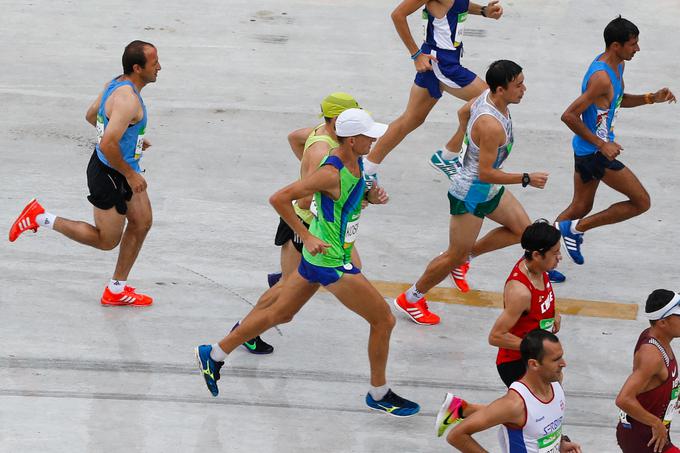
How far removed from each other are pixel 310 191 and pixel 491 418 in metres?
1.78

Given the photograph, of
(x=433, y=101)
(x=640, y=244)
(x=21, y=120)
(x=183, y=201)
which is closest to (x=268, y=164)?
(x=183, y=201)

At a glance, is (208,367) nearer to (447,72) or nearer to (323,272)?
(323,272)

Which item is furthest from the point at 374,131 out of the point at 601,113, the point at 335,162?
the point at 601,113

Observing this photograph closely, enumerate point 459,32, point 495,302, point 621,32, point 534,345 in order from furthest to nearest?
point 459,32 → point 495,302 → point 621,32 → point 534,345

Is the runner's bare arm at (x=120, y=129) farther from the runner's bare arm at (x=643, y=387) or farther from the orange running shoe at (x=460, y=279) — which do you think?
the runner's bare arm at (x=643, y=387)

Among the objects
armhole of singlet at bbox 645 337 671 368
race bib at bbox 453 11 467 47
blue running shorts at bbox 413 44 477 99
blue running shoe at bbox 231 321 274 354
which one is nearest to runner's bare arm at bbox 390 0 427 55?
blue running shorts at bbox 413 44 477 99

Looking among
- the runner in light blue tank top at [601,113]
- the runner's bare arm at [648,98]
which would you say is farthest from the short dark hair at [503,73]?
the runner's bare arm at [648,98]

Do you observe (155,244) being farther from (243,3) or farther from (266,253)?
(243,3)

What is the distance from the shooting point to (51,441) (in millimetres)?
6824

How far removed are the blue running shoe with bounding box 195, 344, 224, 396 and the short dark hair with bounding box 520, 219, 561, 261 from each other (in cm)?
206

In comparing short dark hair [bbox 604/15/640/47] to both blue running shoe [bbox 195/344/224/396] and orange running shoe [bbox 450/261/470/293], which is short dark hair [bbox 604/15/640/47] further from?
blue running shoe [bbox 195/344/224/396]

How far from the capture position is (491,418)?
5703 millimetres

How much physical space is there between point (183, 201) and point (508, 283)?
4.18 meters

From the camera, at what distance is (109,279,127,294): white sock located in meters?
8.31
